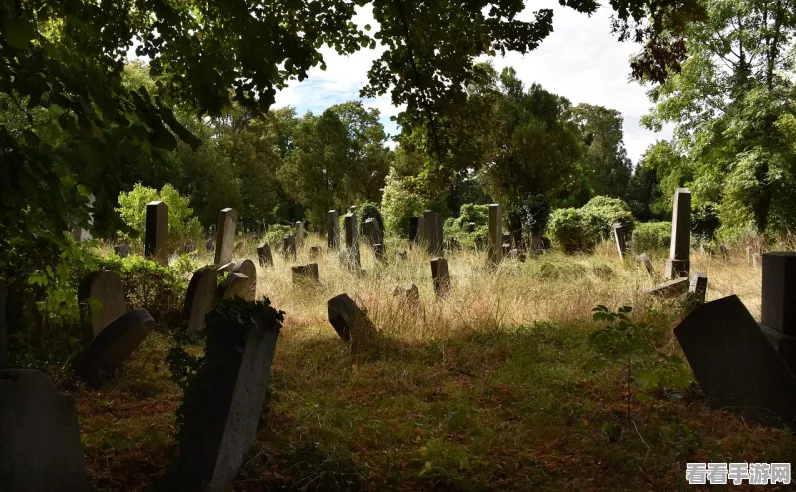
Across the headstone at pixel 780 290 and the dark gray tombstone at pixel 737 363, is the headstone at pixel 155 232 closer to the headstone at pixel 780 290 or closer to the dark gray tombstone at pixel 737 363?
the dark gray tombstone at pixel 737 363

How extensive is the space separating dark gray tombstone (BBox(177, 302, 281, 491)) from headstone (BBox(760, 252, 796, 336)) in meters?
3.78

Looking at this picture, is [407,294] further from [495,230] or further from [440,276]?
[495,230]

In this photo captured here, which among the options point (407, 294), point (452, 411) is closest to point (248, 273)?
point (407, 294)

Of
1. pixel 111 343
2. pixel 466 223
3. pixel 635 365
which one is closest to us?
pixel 111 343

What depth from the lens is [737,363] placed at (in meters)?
4.53

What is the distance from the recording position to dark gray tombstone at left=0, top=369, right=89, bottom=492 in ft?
8.73

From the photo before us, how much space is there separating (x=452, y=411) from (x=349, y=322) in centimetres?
190

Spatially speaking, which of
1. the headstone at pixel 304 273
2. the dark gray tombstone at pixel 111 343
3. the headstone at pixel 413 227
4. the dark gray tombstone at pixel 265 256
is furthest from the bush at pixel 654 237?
the dark gray tombstone at pixel 111 343

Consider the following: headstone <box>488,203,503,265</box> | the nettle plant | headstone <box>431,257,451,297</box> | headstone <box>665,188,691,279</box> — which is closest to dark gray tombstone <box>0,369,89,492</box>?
the nettle plant

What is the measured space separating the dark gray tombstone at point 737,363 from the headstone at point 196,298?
16.3ft

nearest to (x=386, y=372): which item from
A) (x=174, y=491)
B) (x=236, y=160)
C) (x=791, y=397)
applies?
(x=174, y=491)

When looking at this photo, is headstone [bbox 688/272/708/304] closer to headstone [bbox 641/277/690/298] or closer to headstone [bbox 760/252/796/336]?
headstone [bbox 641/277/690/298]

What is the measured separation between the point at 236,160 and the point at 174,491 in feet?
92.1

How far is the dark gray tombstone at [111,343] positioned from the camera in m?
4.98
